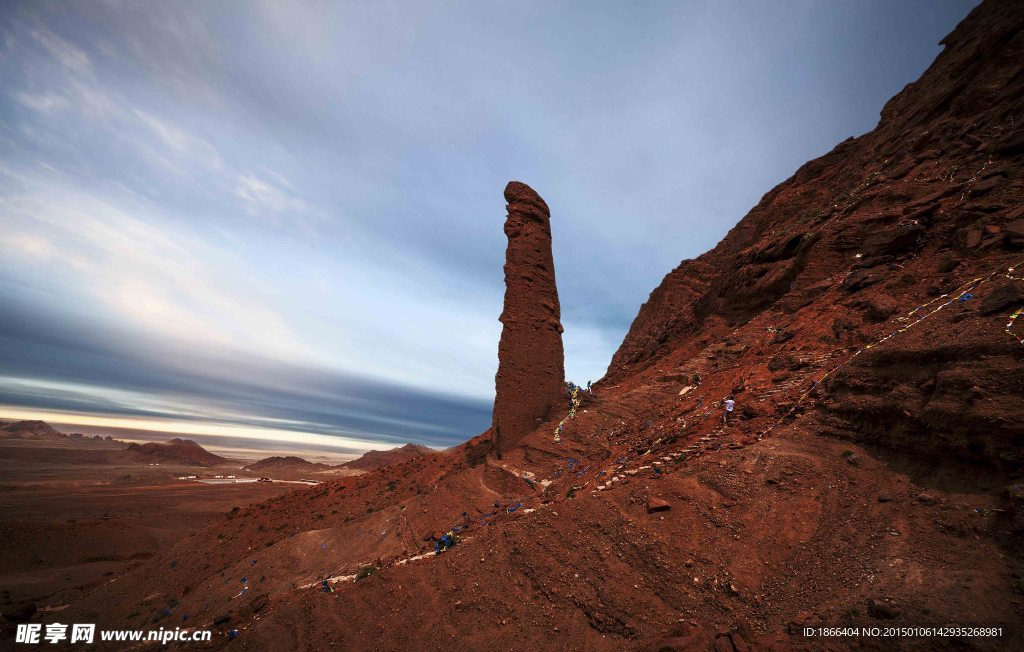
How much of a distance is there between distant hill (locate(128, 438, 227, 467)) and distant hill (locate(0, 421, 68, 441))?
32435 millimetres

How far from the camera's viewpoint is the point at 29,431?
309ft

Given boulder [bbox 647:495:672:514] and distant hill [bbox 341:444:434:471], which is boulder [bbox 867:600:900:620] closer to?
boulder [bbox 647:495:672:514]

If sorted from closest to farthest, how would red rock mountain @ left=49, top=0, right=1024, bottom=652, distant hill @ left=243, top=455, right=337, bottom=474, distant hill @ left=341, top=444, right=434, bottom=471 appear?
red rock mountain @ left=49, top=0, right=1024, bottom=652 < distant hill @ left=341, top=444, right=434, bottom=471 < distant hill @ left=243, top=455, right=337, bottom=474

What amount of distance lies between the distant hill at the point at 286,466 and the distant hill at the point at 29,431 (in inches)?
2369

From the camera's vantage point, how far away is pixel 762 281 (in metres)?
14.5

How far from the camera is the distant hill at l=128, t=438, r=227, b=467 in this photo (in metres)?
78.8

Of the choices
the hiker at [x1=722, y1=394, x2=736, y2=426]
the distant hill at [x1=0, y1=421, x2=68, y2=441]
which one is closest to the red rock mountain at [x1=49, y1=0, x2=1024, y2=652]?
the hiker at [x1=722, y1=394, x2=736, y2=426]

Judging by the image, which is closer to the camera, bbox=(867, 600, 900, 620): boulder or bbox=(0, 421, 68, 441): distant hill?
bbox=(867, 600, 900, 620): boulder

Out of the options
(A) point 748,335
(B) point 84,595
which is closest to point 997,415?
(A) point 748,335

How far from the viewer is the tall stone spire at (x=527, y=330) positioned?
11.0 metres

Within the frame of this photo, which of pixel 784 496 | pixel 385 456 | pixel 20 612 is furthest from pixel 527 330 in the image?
pixel 385 456

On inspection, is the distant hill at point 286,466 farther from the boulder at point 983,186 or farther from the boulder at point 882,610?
the boulder at point 983,186

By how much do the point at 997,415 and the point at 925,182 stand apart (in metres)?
11.1

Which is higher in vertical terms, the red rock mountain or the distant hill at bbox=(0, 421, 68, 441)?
the red rock mountain
